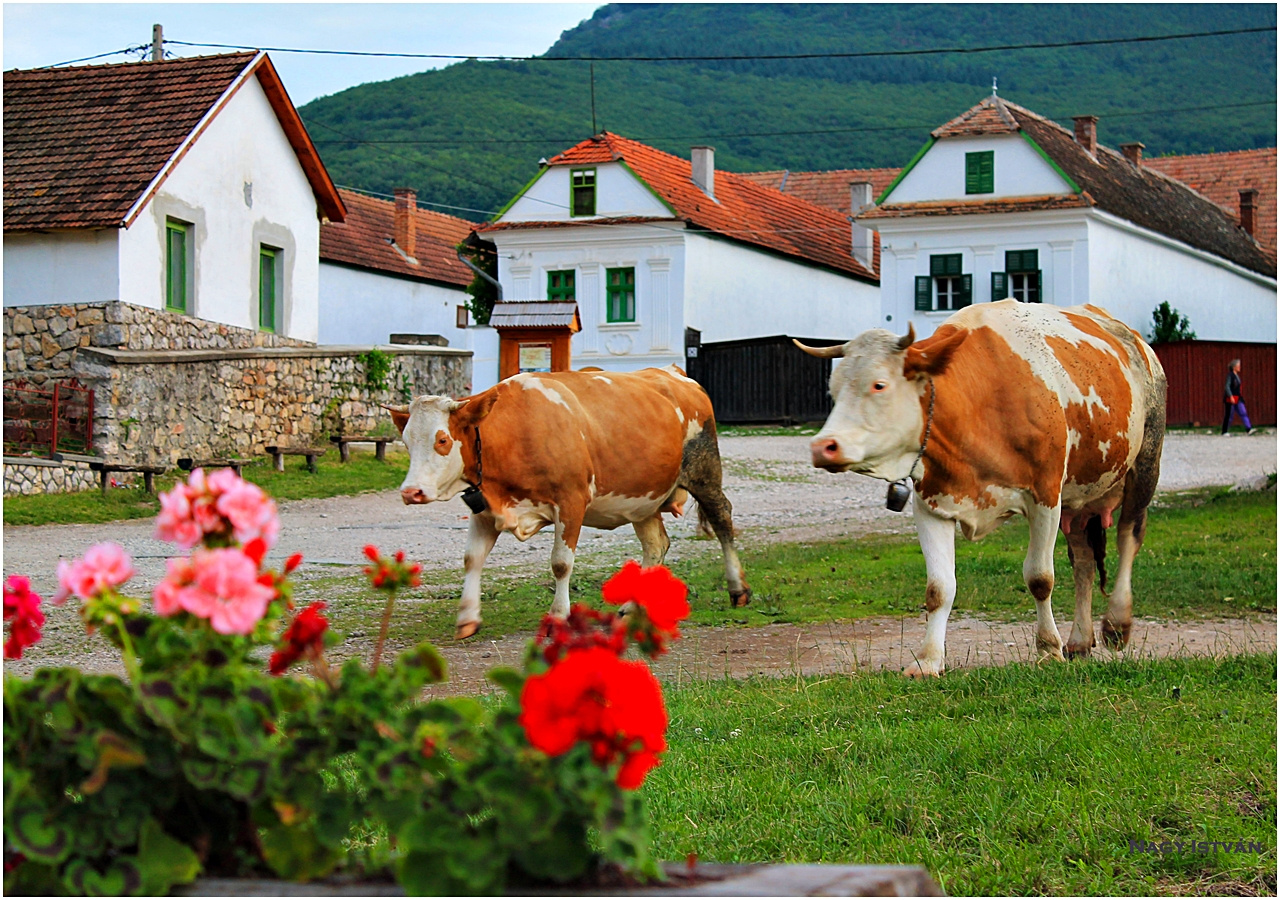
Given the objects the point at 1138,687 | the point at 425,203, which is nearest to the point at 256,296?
the point at 1138,687

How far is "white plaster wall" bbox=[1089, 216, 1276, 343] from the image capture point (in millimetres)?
38594

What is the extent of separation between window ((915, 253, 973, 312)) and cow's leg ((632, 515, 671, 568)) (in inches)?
1140

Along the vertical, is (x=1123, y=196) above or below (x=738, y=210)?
below

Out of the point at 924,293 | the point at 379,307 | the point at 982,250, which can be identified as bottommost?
the point at 924,293

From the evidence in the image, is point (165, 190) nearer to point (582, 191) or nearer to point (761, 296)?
point (582, 191)

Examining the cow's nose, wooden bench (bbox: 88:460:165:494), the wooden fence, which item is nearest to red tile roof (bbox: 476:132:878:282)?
the wooden fence

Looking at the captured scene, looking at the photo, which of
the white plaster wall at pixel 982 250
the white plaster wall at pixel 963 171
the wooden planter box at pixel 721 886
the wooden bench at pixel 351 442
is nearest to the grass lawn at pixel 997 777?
the wooden planter box at pixel 721 886

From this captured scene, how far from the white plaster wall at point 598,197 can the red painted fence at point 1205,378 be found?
46.9 feet

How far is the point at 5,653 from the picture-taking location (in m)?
2.46

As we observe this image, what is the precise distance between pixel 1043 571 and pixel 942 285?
32665 mm

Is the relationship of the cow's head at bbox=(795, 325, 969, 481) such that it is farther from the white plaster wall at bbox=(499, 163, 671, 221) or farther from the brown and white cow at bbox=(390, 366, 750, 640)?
the white plaster wall at bbox=(499, 163, 671, 221)

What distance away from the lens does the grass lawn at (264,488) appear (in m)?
16.9

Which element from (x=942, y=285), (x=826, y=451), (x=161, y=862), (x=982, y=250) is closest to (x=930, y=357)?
(x=826, y=451)

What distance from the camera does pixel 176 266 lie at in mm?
22422
